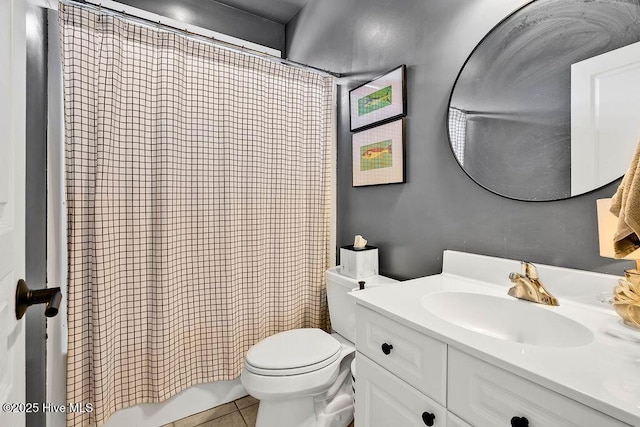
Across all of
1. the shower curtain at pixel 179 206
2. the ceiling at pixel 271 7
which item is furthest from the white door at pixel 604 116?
the ceiling at pixel 271 7

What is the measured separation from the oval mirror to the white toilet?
811 millimetres

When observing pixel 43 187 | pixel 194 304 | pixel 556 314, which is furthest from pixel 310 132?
pixel 556 314

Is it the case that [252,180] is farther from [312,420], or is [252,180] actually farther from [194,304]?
[312,420]

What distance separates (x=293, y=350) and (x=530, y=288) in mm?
1006

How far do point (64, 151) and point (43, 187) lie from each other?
20 cm

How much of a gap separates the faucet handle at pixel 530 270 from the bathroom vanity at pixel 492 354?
53 millimetres

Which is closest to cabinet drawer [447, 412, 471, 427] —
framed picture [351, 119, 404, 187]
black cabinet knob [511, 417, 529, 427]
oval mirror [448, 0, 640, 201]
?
black cabinet knob [511, 417, 529, 427]

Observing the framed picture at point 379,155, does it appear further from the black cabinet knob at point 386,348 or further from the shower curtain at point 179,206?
the black cabinet knob at point 386,348

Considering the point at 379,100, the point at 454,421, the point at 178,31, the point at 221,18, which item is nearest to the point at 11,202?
the point at 454,421

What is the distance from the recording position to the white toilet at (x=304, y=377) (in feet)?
4.19

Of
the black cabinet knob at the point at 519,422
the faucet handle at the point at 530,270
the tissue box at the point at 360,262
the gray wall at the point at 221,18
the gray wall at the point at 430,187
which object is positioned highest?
the gray wall at the point at 221,18

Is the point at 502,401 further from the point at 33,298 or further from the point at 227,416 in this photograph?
the point at 227,416

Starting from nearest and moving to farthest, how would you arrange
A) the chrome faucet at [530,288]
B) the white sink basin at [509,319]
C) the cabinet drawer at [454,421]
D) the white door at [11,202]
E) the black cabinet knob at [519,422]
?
the white door at [11,202] → the black cabinet knob at [519,422] → the cabinet drawer at [454,421] → the white sink basin at [509,319] → the chrome faucet at [530,288]

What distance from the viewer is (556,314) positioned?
2.84ft
